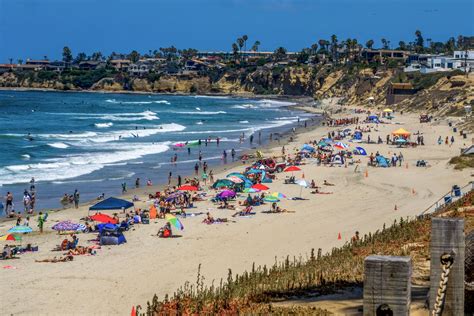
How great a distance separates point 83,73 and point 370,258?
532 ft

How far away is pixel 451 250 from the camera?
4.54m

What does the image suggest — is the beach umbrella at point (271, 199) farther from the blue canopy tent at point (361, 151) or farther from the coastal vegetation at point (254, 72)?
the coastal vegetation at point (254, 72)

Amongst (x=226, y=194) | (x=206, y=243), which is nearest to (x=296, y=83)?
(x=226, y=194)

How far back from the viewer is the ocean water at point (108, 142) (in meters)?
33.5

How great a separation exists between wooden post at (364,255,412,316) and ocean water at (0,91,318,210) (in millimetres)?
24629

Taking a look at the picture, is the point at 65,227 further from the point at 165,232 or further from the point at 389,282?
the point at 389,282

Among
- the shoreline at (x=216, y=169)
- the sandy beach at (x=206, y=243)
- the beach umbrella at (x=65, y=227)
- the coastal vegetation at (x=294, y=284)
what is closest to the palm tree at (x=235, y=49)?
the shoreline at (x=216, y=169)

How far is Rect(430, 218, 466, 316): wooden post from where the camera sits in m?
4.48

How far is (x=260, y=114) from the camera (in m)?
83.9

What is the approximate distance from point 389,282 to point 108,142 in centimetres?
4973

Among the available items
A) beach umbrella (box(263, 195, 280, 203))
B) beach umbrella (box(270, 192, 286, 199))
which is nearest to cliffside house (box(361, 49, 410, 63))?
beach umbrella (box(270, 192, 286, 199))

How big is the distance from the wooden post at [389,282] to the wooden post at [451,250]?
93 centimetres

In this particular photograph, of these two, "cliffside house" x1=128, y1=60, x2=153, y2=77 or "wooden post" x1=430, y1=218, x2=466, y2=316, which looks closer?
"wooden post" x1=430, y1=218, x2=466, y2=316

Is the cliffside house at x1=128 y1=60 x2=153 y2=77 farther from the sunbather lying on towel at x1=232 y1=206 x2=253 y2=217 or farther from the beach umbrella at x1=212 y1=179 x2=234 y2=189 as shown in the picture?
the sunbather lying on towel at x1=232 y1=206 x2=253 y2=217
